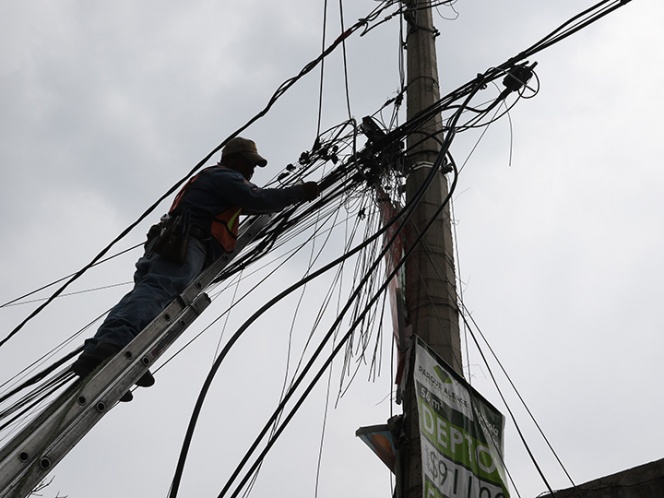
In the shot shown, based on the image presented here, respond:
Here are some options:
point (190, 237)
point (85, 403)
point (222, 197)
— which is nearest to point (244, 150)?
point (222, 197)

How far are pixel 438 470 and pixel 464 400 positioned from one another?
550mm

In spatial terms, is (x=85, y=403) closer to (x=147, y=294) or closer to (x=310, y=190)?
(x=147, y=294)

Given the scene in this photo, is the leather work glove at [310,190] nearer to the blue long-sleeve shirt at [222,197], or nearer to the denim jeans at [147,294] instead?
the blue long-sleeve shirt at [222,197]

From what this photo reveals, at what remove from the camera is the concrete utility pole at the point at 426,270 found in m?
3.78

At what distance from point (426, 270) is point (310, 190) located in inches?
34.7

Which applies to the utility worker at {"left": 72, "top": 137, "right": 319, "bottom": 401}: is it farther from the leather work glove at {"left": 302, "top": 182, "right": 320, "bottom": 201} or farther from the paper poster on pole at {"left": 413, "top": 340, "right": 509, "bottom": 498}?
the paper poster on pole at {"left": 413, "top": 340, "right": 509, "bottom": 498}

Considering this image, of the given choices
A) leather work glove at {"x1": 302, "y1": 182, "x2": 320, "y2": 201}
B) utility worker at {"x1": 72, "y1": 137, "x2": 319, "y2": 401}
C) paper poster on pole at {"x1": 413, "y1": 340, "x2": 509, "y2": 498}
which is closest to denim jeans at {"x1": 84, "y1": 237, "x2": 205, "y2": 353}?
utility worker at {"x1": 72, "y1": 137, "x2": 319, "y2": 401}

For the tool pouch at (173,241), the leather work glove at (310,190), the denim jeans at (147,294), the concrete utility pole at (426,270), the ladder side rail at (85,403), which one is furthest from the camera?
the leather work glove at (310,190)

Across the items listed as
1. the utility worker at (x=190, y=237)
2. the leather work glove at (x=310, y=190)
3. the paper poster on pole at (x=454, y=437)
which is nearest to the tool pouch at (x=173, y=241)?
the utility worker at (x=190, y=237)

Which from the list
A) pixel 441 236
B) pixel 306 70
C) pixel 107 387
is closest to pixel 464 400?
pixel 441 236

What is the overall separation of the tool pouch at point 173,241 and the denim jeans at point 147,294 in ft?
0.15

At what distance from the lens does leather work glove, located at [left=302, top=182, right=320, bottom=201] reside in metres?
3.93

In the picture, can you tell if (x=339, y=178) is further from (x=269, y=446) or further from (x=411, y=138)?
(x=269, y=446)

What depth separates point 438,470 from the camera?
353 cm
